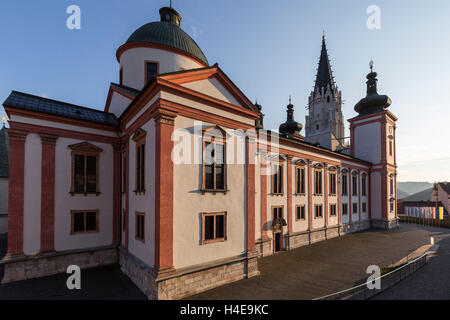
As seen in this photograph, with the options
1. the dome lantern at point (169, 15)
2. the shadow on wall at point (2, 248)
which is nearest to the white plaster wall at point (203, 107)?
the shadow on wall at point (2, 248)

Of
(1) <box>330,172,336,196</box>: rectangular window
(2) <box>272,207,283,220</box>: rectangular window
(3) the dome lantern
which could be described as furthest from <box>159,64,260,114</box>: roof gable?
(1) <box>330,172,336,196</box>: rectangular window

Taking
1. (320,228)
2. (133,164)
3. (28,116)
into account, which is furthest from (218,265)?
(320,228)

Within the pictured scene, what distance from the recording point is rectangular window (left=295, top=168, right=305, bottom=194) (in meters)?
21.3

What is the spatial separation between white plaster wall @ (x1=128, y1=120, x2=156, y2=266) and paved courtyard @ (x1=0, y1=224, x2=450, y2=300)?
1880mm

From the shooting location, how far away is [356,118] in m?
35.2

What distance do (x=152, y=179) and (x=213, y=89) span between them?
5.98m

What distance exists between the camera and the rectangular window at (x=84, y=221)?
1377 cm

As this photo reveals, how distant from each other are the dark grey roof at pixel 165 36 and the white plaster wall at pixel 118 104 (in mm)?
5192

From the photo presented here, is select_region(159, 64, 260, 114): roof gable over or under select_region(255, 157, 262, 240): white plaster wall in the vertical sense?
over

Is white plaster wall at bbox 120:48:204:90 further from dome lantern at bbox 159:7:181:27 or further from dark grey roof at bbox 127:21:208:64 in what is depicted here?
dome lantern at bbox 159:7:181:27

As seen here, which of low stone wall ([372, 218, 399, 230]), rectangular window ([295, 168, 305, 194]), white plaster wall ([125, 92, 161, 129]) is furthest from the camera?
low stone wall ([372, 218, 399, 230])

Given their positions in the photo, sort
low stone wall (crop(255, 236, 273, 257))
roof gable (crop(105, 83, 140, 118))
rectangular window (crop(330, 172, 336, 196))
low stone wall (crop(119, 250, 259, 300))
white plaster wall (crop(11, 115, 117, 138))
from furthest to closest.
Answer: rectangular window (crop(330, 172, 336, 196)), low stone wall (crop(255, 236, 273, 257)), roof gable (crop(105, 83, 140, 118)), white plaster wall (crop(11, 115, 117, 138)), low stone wall (crop(119, 250, 259, 300))

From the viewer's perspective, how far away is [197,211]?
36.0 ft

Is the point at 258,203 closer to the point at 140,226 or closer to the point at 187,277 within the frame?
the point at 187,277
